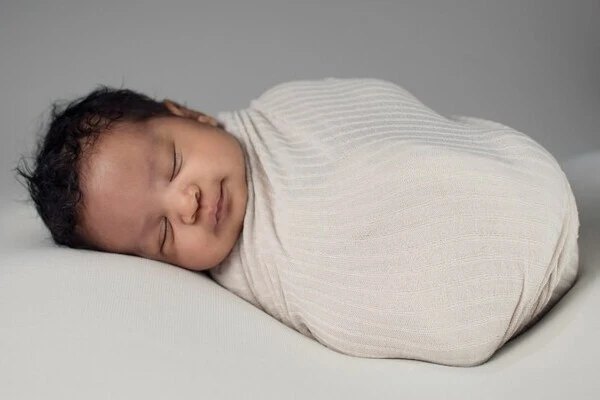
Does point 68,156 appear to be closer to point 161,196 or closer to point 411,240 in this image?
point 161,196

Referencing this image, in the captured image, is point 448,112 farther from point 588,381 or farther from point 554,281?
point 588,381

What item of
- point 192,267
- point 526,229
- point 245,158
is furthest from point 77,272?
point 526,229

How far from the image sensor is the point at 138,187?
58.5 inches

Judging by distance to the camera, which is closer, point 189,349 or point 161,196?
point 189,349

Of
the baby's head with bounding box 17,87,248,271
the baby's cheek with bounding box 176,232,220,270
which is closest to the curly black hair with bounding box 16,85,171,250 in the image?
the baby's head with bounding box 17,87,248,271

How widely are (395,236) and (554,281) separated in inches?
9.6

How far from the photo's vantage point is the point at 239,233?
155cm

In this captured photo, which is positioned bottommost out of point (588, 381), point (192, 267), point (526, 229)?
point (192, 267)

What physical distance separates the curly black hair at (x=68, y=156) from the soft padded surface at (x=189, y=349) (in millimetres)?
85

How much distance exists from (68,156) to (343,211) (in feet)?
1.50

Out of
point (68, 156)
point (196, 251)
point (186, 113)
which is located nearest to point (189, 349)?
point (196, 251)

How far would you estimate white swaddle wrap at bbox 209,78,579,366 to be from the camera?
132 cm

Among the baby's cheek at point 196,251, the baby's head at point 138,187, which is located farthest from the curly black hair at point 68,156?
the baby's cheek at point 196,251

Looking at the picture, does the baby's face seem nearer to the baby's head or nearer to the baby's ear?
the baby's head
